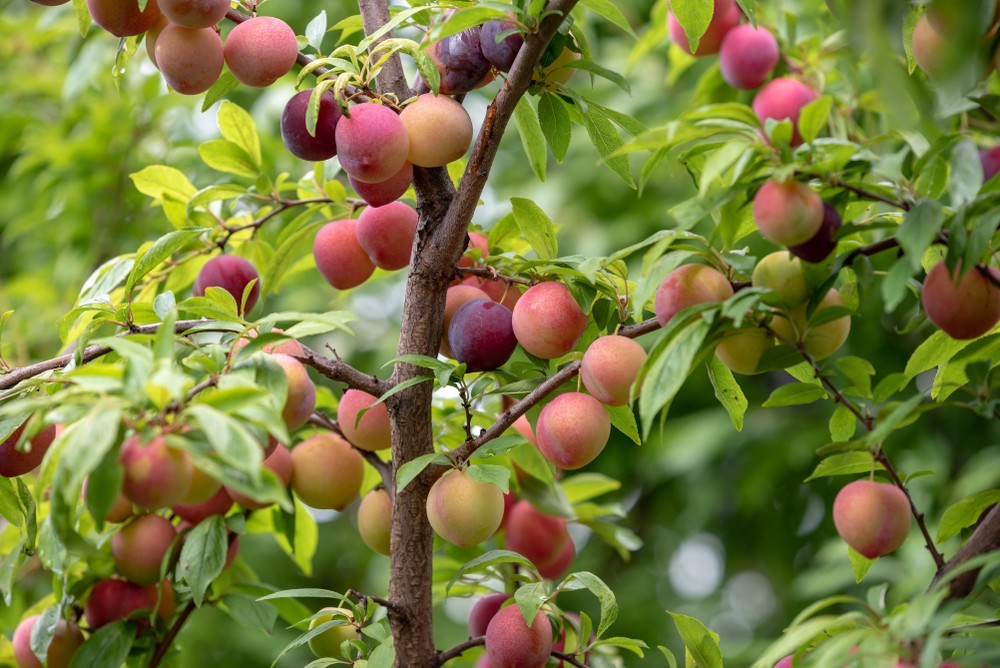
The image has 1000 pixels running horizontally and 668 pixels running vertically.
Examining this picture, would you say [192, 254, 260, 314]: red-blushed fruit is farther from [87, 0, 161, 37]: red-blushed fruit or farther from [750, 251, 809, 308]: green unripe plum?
[750, 251, 809, 308]: green unripe plum

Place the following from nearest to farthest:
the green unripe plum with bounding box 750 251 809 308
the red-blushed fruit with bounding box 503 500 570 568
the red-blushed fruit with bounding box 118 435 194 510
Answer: the red-blushed fruit with bounding box 118 435 194 510
the green unripe plum with bounding box 750 251 809 308
the red-blushed fruit with bounding box 503 500 570 568

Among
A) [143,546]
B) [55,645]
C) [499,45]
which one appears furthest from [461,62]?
[55,645]

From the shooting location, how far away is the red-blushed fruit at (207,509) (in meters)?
0.79

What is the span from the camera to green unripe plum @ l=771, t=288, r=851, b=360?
0.58 metres

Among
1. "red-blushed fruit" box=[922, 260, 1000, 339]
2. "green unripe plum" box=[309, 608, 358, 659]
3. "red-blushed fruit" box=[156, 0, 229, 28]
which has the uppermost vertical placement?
"red-blushed fruit" box=[156, 0, 229, 28]

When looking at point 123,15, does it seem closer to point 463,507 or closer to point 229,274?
point 229,274

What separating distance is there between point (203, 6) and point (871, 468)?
51 cm

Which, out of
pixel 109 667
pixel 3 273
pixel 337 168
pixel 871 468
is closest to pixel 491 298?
pixel 337 168

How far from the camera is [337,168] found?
33.0 inches

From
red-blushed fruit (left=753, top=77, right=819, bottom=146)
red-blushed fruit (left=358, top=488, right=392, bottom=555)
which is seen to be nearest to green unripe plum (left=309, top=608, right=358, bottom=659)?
red-blushed fruit (left=358, top=488, right=392, bottom=555)

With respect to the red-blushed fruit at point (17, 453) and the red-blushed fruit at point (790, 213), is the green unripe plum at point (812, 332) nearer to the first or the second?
the red-blushed fruit at point (790, 213)

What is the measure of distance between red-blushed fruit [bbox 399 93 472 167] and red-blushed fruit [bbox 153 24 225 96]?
0.14 m

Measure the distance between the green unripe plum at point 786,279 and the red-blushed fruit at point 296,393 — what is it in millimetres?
269

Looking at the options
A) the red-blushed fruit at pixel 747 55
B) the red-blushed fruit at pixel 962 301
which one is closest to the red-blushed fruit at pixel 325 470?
the red-blushed fruit at pixel 962 301
